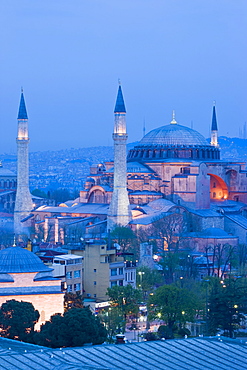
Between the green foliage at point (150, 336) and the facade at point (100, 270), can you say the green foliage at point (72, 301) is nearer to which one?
the green foliage at point (150, 336)

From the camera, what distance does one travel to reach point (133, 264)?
1911 inches

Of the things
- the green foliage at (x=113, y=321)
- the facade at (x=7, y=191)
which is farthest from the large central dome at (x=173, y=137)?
the green foliage at (x=113, y=321)

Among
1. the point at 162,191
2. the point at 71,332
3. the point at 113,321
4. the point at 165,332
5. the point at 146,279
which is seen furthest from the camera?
the point at 162,191

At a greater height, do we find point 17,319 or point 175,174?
point 175,174

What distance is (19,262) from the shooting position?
39562mm

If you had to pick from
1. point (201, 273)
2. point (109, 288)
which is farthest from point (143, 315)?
point (201, 273)

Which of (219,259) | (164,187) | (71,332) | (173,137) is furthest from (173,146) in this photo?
(71,332)

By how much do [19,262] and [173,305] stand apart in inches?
236

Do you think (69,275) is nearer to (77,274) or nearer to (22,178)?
(77,274)

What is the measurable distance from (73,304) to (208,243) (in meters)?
26.4

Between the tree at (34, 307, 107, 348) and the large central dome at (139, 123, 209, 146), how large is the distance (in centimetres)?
4500

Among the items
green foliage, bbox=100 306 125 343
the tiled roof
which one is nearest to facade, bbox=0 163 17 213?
green foliage, bbox=100 306 125 343

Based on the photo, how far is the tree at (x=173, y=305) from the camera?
41.7 metres

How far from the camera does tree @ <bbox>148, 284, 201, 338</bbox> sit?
41.7 meters
